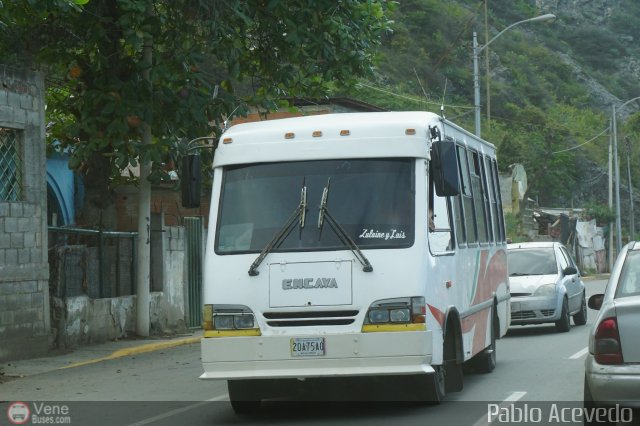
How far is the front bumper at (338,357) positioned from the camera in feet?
33.3

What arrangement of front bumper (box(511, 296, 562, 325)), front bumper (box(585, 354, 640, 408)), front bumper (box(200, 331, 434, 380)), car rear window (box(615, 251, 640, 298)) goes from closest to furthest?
front bumper (box(585, 354, 640, 408))
car rear window (box(615, 251, 640, 298))
front bumper (box(200, 331, 434, 380))
front bumper (box(511, 296, 562, 325))

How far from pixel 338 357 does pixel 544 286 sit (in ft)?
35.8

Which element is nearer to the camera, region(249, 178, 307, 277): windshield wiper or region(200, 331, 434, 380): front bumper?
region(200, 331, 434, 380): front bumper

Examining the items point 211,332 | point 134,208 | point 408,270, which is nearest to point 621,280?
point 408,270

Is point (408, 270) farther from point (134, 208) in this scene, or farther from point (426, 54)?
point (426, 54)

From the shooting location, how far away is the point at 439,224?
11273 millimetres

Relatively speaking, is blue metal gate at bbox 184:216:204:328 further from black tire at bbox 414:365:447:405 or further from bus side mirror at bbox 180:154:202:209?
black tire at bbox 414:365:447:405

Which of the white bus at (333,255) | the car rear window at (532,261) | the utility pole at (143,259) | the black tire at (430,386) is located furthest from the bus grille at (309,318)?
the car rear window at (532,261)

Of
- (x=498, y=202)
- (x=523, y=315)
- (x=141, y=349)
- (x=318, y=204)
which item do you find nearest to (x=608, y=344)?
(x=318, y=204)

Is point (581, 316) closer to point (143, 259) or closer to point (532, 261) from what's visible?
point (532, 261)

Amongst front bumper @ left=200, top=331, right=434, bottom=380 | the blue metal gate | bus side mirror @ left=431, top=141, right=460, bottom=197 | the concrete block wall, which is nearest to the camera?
front bumper @ left=200, top=331, right=434, bottom=380

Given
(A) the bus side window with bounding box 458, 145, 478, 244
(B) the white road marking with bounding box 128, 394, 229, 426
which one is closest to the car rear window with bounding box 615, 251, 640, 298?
(A) the bus side window with bounding box 458, 145, 478, 244

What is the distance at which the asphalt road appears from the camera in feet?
35.1

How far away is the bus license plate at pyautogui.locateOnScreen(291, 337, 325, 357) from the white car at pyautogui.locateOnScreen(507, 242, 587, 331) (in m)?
10.6
